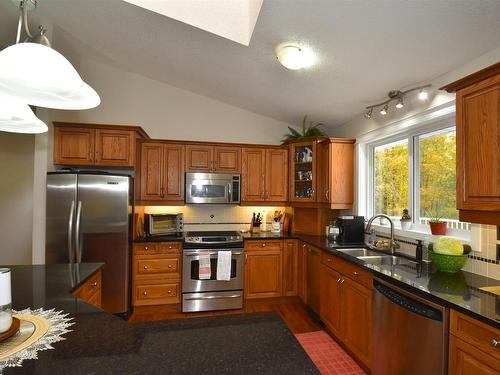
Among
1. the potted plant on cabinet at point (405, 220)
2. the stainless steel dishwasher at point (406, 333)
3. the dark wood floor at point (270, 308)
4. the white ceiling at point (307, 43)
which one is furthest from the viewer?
the dark wood floor at point (270, 308)

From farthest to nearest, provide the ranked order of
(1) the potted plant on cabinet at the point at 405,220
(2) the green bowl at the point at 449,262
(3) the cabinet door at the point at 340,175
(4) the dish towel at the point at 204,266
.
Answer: (3) the cabinet door at the point at 340,175, (4) the dish towel at the point at 204,266, (1) the potted plant on cabinet at the point at 405,220, (2) the green bowl at the point at 449,262

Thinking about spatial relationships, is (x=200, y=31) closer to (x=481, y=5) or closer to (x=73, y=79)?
(x=73, y=79)

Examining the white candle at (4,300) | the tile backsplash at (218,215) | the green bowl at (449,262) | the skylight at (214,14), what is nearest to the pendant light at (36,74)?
the white candle at (4,300)

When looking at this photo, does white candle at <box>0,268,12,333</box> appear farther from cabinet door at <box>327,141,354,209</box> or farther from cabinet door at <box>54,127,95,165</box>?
cabinet door at <box>327,141,354,209</box>

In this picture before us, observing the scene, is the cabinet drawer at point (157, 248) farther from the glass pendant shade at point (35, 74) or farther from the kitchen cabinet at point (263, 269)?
the glass pendant shade at point (35, 74)

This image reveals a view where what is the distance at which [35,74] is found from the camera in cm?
81

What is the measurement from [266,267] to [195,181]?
4.74ft

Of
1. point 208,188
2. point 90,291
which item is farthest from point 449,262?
point 208,188

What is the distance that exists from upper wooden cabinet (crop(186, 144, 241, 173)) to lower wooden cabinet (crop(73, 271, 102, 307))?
184 cm

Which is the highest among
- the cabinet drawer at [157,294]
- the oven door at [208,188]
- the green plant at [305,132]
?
the green plant at [305,132]

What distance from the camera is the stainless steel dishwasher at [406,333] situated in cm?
141

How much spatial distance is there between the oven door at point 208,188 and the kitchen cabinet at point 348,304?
1488mm

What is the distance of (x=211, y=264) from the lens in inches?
127

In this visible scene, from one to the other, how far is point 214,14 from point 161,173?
2.00 m
